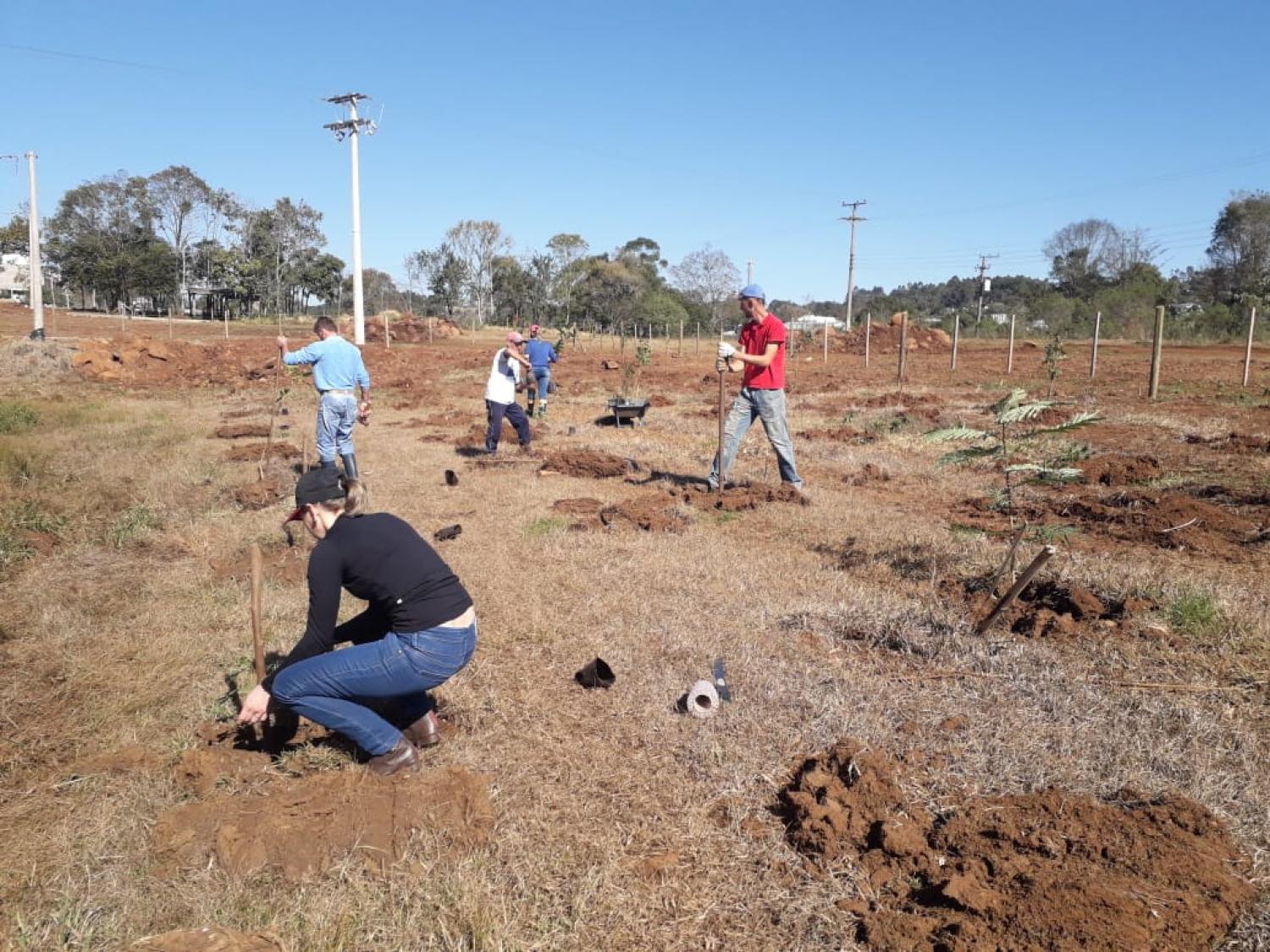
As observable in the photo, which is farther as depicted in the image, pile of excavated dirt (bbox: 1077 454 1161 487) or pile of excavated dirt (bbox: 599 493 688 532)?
pile of excavated dirt (bbox: 1077 454 1161 487)

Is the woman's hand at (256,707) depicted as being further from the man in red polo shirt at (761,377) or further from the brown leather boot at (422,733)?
the man in red polo shirt at (761,377)

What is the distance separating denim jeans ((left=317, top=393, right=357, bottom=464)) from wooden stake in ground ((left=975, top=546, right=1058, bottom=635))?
6132 mm

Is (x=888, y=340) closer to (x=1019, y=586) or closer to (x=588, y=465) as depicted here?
(x=588, y=465)

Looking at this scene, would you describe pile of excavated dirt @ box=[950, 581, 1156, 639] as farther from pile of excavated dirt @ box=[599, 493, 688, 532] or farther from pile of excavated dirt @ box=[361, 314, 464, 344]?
pile of excavated dirt @ box=[361, 314, 464, 344]

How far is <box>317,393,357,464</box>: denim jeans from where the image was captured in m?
Answer: 8.44

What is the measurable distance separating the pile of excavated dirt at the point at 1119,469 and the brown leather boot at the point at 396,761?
25.9 feet

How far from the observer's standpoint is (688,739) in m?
4.03

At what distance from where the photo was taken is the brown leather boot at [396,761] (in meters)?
3.74

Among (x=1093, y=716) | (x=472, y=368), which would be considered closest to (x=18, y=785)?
(x=1093, y=716)

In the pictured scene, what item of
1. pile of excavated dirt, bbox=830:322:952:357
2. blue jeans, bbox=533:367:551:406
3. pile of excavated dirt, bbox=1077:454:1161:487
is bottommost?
pile of excavated dirt, bbox=1077:454:1161:487

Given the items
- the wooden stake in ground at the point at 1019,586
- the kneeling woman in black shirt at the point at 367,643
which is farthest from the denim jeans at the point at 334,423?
the wooden stake in ground at the point at 1019,586

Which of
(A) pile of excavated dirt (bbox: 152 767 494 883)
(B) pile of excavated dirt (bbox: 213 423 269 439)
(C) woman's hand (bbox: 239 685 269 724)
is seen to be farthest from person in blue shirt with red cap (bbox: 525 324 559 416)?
(A) pile of excavated dirt (bbox: 152 767 494 883)

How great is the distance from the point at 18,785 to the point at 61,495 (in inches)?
257

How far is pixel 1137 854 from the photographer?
302 centimetres
